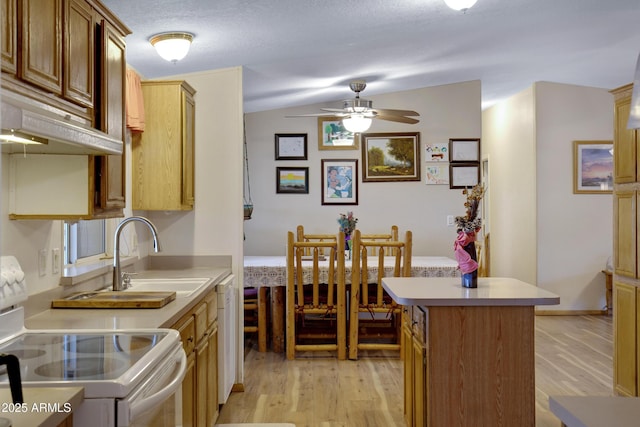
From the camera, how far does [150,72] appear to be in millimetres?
Result: 4035

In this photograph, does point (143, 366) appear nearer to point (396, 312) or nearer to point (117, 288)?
point (117, 288)

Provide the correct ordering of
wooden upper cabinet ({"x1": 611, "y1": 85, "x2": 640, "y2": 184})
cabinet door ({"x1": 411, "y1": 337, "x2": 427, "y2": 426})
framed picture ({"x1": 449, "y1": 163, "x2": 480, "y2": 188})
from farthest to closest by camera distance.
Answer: framed picture ({"x1": 449, "y1": 163, "x2": 480, "y2": 188})
wooden upper cabinet ({"x1": 611, "y1": 85, "x2": 640, "y2": 184})
cabinet door ({"x1": 411, "y1": 337, "x2": 427, "y2": 426})

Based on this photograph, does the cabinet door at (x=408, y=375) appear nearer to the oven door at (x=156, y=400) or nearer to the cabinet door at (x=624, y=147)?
the oven door at (x=156, y=400)

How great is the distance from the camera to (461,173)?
6242 mm

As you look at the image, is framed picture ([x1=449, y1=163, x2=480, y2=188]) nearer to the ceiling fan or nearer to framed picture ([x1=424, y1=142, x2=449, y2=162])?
framed picture ([x1=424, y1=142, x2=449, y2=162])

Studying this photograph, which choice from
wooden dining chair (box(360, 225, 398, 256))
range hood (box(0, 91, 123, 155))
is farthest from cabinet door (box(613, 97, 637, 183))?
range hood (box(0, 91, 123, 155))

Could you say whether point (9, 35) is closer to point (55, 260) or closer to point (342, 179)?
point (55, 260)

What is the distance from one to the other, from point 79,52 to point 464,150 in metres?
4.69

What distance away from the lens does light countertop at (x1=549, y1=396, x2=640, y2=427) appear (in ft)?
3.90

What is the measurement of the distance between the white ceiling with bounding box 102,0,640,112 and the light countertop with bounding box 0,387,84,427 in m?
1.83

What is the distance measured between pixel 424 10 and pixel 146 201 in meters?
2.05

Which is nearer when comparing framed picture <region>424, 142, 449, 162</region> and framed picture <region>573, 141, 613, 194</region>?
framed picture <region>424, 142, 449, 162</region>

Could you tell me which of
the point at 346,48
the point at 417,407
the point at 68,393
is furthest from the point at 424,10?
the point at 68,393

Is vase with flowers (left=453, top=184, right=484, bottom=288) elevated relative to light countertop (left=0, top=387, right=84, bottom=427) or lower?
elevated
